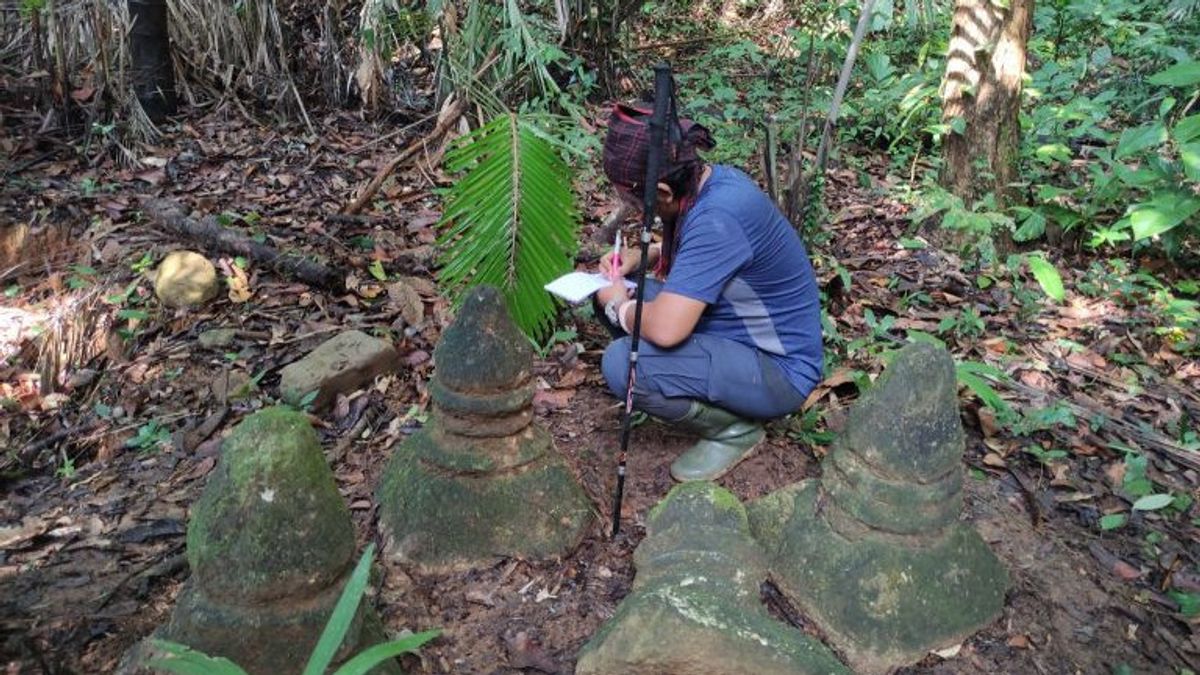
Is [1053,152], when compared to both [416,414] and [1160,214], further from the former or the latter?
[416,414]

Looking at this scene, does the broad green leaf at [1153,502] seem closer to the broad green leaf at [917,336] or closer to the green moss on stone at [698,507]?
the broad green leaf at [917,336]

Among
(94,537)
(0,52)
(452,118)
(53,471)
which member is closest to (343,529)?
(94,537)

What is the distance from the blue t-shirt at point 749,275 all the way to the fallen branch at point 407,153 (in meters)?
1.88

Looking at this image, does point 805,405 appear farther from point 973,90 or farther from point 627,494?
point 973,90

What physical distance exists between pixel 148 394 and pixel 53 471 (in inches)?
17.1

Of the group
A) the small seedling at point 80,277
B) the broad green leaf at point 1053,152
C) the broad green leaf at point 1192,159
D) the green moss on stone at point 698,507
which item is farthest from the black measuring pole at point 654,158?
the broad green leaf at point 1053,152

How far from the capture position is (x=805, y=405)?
3.23m

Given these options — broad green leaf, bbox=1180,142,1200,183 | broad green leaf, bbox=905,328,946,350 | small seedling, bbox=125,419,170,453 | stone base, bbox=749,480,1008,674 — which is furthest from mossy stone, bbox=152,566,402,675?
broad green leaf, bbox=1180,142,1200,183

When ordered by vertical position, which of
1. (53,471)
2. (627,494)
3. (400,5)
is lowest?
(53,471)

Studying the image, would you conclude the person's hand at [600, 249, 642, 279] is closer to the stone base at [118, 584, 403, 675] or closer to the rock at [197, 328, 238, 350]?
the stone base at [118, 584, 403, 675]

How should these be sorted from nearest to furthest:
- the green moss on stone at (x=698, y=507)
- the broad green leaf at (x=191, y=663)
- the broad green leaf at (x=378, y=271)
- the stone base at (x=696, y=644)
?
1. the broad green leaf at (x=191, y=663)
2. the stone base at (x=696, y=644)
3. the green moss on stone at (x=698, y=507)
4. the broad green leaf at (x=378, y=271)

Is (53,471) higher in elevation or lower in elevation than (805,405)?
lower

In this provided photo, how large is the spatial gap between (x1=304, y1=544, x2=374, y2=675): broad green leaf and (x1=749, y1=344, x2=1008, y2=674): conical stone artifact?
110cm

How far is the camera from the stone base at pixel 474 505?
239 cm
